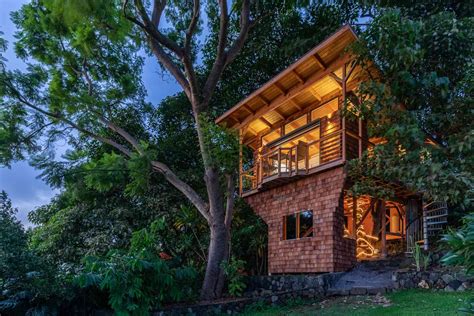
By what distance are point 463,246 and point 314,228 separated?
10.5 m

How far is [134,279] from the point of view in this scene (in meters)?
9.57

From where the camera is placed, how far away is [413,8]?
15156 millimetres

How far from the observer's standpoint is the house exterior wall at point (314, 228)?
38.7 feet

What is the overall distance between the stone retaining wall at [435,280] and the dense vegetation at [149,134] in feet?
4.99

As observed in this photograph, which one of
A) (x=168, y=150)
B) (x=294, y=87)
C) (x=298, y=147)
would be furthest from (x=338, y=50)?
(x=168, y=150)

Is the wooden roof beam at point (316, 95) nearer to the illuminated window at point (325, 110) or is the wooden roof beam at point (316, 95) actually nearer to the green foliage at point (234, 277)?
the illuminated window at point (325, 110)

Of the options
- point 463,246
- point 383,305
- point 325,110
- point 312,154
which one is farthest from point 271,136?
point 463,246

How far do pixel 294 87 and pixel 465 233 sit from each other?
11592 millimetres

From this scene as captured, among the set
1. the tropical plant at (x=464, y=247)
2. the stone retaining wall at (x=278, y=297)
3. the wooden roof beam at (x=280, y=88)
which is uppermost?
the wooden roof beam at (x=280, y=88)

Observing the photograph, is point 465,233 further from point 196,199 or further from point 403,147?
point 196,199

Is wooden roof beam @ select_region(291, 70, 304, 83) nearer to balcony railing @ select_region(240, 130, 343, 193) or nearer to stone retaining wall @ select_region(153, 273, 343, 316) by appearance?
balcony railing @ select_region(240, 130, 343, 193)

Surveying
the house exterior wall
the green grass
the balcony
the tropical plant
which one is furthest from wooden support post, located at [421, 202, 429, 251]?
the tropical plant

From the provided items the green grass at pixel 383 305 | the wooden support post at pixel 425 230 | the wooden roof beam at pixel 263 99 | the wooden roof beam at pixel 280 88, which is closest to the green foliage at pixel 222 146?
the wooden roof beam at pixel 263 99

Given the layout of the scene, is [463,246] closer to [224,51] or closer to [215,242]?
[215,242]
